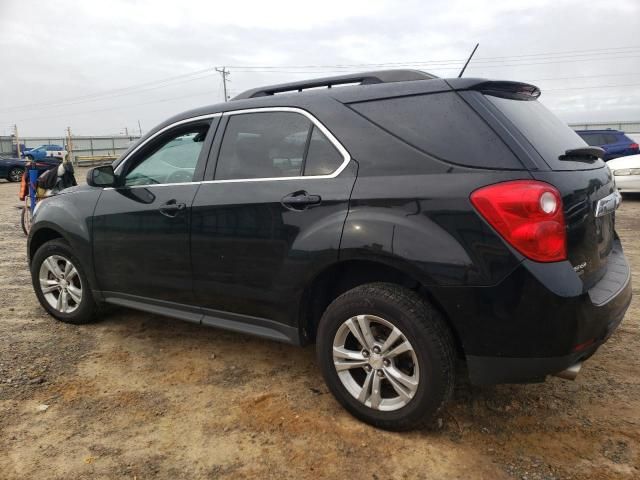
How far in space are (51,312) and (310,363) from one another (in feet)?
7.72

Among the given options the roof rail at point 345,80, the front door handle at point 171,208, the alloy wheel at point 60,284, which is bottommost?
the alloy wheel at point 60,284

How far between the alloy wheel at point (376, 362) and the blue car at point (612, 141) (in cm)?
1481

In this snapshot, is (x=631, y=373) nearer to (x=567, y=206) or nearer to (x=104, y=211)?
(x=567, y=206)

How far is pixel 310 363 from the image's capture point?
3434 mm

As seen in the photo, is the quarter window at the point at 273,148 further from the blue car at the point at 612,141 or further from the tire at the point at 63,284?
→ the blue car at the point at 612,141

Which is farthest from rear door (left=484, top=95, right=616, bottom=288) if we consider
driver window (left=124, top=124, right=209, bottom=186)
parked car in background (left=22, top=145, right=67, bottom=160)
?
parked car in background (left=22, top=145, right=67, bottom=160)

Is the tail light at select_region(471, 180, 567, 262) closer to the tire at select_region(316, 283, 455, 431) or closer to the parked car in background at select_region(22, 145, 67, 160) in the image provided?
the tire at select_region(316, 283, 455, 431)

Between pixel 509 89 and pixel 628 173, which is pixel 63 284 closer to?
pixel 509 89

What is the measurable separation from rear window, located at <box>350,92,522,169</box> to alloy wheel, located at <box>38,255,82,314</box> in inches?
111

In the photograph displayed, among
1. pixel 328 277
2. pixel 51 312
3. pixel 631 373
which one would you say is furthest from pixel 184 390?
pixel 631 373

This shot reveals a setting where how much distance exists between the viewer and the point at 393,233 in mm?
2395

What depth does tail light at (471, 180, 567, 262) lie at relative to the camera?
2.15m

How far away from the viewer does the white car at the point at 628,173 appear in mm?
10703

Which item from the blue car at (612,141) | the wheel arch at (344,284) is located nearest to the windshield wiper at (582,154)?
the wheel arch at (344,284)
